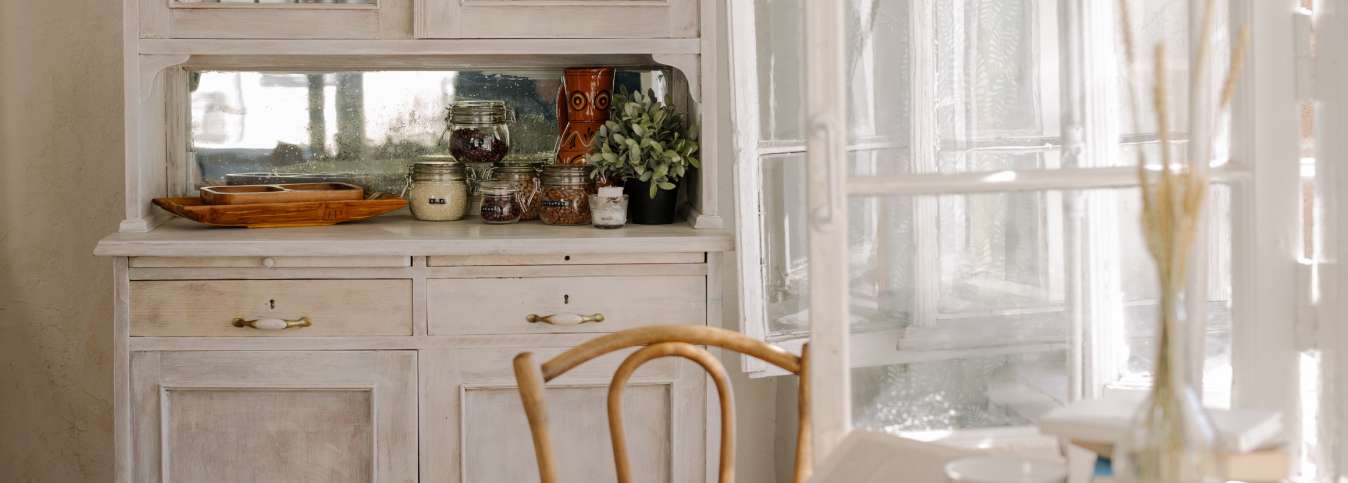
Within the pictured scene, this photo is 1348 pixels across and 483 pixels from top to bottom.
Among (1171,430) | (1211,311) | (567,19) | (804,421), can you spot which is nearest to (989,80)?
(1211,311)

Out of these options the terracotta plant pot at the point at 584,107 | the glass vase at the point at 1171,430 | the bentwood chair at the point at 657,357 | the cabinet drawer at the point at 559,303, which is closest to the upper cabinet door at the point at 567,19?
the terracotta plant pot at the point at 584,107

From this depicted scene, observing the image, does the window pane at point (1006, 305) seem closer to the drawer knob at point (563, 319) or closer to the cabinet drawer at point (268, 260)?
the drawer knob at point (563, 319)

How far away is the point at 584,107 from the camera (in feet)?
8.52

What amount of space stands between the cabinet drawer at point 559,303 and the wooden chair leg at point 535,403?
862 millimetres

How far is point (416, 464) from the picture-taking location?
223 cm

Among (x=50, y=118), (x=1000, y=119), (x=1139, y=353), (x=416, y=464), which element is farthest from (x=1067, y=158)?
(x=50, y=118)

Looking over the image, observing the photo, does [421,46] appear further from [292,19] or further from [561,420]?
[561,420]

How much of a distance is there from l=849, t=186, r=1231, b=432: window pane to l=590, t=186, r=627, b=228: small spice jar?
860 mm

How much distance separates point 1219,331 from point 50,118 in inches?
91.7

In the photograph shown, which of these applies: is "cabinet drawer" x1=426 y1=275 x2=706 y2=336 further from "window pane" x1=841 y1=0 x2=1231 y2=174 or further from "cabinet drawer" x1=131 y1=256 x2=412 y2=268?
"window pane" x1=841 y1=0 x2=1231 y2=174

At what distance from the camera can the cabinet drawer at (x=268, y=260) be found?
2.19 metres

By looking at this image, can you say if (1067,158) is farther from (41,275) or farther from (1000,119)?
(41,275)

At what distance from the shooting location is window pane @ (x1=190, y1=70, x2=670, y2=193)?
269cm

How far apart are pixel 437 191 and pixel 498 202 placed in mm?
147
